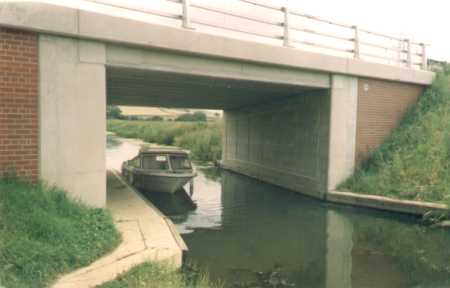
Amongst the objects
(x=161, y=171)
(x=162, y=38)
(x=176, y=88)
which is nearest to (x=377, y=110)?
(x=176, y=88)

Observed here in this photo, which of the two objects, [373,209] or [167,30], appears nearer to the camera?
[167,30]

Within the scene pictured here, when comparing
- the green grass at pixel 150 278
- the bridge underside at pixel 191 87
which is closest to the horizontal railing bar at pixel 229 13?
the bridge underside at pixel 191 87

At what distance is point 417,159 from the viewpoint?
13.1 metres

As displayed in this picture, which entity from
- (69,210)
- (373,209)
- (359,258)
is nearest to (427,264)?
(359,258)

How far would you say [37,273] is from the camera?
520cm

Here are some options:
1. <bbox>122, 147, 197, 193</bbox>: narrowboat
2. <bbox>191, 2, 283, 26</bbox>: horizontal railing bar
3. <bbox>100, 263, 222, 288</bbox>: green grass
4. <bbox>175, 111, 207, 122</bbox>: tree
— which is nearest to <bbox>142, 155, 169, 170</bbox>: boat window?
<bbox>122, 147, 197, 193</bbox>: narrowboat

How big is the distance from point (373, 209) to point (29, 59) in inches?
388

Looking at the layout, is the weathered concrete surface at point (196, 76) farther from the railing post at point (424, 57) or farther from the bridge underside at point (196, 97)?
the railing post at point (424, 57)

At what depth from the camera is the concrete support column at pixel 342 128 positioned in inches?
535

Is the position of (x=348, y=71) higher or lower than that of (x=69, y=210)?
higher

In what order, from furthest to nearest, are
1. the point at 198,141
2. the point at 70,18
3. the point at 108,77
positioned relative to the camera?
the point at 198,141 → the point at 108,77 → the point at 70,18

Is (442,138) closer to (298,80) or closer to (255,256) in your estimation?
(298,80)

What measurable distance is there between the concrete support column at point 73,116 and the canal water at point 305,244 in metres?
2.59

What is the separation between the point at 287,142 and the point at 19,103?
11.0 m
